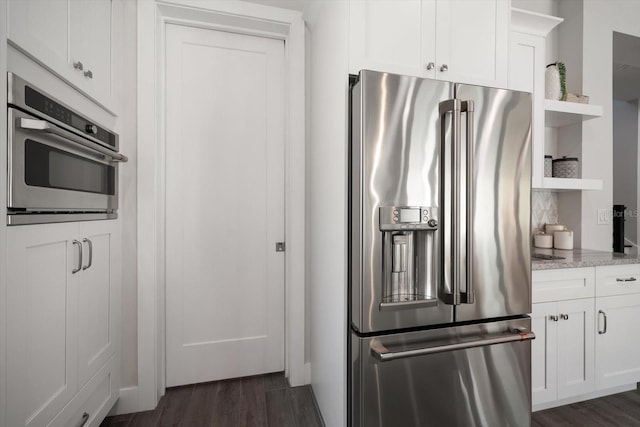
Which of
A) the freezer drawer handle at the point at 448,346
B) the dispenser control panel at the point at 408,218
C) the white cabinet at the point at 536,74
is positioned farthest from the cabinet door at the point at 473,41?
the freezer drawer handle at the point at 448,346

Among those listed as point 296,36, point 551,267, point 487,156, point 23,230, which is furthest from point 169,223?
point 551,267

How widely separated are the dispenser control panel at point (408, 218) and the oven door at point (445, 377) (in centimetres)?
47

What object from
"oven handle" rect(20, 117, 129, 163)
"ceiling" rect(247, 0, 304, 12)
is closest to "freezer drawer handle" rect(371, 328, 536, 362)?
"oven handle" rect(20, 117, 129, 163)

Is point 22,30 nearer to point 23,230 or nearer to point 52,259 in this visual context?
point 23,230

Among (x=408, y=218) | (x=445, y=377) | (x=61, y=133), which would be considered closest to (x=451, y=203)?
(x=408, y=218)

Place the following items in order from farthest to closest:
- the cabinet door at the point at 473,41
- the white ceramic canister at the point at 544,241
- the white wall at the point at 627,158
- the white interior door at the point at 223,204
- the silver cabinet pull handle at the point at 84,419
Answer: the white wall at the point at 627,158 < the white ceramic canister at the point at 544,241 < the white interior door at the point at 223,204 < the cabinet door at the point at 473,41 < the silver cabinet pull handle at the point at 84,419

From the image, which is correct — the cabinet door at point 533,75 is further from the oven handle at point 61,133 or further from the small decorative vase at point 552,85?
the oven handle at point 61,133

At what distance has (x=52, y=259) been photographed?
1130 millimetres

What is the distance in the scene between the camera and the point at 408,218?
1244 mm

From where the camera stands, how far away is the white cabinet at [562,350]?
1.73 m

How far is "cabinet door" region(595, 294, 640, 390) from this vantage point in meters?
1.85

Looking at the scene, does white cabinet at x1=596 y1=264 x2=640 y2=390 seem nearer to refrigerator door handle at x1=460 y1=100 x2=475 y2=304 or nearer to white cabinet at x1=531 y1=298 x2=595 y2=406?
white cabinet at x1=531 y1=298 x2=595 y2=406

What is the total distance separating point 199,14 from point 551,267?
2.67 m

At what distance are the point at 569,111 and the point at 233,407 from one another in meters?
3.07
